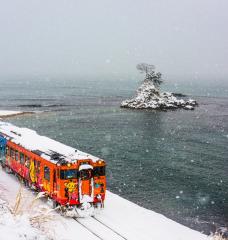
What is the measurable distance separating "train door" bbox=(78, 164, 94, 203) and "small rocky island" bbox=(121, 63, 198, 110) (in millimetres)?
81128

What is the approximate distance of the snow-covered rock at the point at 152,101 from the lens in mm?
102250

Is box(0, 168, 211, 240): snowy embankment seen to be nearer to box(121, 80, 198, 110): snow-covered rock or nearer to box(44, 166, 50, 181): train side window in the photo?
box(44, 166, 50, 181): train side window

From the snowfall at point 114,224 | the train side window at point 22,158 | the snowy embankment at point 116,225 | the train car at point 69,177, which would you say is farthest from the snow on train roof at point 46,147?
the snowy embankment at point 116,225

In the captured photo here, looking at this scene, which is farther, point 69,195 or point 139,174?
point 139,174

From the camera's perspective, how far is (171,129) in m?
68.1

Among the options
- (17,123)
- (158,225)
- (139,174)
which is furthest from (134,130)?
(158,225)

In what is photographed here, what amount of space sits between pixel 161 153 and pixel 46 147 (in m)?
26.0

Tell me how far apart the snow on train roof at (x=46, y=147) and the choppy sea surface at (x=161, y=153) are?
8380mm

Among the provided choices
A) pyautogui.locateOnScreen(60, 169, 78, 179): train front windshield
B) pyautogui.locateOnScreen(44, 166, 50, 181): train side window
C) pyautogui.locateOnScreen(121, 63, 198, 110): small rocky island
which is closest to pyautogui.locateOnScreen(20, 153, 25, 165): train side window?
pyautogui.locateOnScreen(44, 166, 50, 181): train side window

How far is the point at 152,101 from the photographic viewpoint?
342 ft

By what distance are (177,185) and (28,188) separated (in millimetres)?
14002

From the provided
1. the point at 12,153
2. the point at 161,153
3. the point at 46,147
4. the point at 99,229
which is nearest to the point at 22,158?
the point at 12,153

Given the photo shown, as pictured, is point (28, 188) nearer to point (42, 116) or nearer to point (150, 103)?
point (42, 116)

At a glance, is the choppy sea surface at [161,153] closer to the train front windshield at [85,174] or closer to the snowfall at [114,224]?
the snowfall at [114,224]
